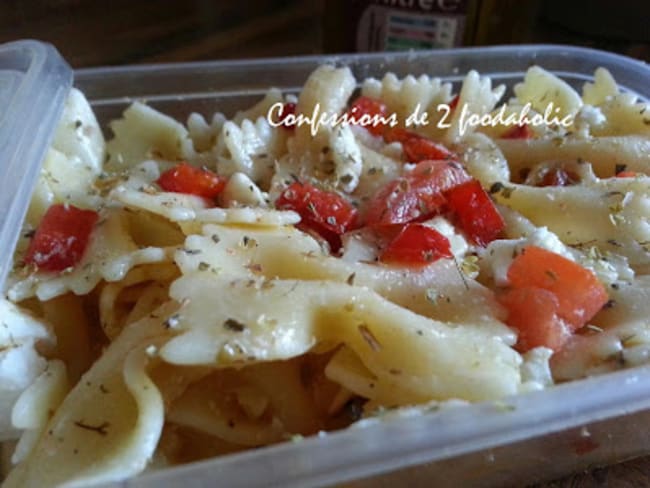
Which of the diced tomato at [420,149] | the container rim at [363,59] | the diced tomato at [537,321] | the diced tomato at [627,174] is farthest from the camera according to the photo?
the container rim at [363,59]

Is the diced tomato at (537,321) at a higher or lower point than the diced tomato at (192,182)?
higher

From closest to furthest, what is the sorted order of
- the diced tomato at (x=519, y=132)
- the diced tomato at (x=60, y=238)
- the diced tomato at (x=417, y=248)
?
the diced tomato at (x=417, y=248) < the diced tomato at (x=60, y=238) < the diced tomato at (x=519, y=132)

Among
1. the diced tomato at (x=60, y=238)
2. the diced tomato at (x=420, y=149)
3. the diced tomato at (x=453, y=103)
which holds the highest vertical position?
the diced tomato at (x=453, y=103)

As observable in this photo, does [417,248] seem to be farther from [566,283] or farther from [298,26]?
[298,26]

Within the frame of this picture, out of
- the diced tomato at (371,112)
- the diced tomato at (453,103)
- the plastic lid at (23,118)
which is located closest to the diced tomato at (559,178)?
the diced tomato at (453,103)

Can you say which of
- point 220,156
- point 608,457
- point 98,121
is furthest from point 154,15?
point 608,457

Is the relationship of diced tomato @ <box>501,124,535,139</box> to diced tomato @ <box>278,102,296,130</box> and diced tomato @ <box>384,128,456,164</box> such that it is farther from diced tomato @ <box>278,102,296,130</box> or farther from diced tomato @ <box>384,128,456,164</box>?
diced tomato @ <box>278,102,296,130</box>

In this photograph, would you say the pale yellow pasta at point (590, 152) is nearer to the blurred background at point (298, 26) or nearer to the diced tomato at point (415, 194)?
the diced tomato at point (415, 194)
